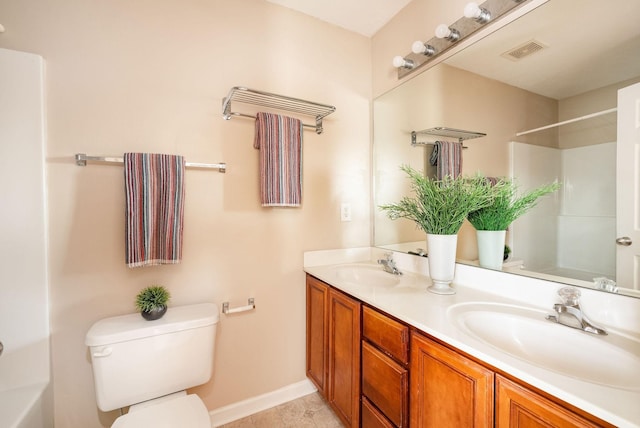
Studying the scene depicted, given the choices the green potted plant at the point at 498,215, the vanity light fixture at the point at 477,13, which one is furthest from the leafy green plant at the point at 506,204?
the vanity light fixture at the point at 477,13

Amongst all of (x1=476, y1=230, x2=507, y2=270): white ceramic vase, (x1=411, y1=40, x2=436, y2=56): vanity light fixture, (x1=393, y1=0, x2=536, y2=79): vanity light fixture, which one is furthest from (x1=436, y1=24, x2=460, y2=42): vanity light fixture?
(x1=476, y1=230, x2=507, y2=270): white ceramic vase

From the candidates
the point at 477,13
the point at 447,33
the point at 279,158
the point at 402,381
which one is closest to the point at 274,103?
the point at 279,158

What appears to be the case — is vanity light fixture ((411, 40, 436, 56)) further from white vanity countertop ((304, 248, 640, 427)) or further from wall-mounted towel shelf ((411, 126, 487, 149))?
white vanity countertop ((304, 248, 640, 427))

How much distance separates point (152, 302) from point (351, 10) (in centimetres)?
201

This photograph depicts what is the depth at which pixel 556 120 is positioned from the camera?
102 cm

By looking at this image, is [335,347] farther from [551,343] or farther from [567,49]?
[567,49]

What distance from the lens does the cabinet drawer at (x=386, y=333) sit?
96cm

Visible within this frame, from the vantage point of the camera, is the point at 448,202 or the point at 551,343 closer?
the point at 551,343

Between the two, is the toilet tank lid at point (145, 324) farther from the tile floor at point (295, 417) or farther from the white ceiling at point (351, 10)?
the white ceiling at point (351, 10)

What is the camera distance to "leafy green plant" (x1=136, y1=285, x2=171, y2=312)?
1.20 metres

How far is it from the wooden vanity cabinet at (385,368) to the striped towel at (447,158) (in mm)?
843

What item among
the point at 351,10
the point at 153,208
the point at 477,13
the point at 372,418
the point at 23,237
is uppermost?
the point at 351,10

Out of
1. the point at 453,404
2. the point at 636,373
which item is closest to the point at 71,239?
the point at 453,404

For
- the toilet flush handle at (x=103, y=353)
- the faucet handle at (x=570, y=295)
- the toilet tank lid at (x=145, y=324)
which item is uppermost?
the faucet handle at (x=570, y=295)
